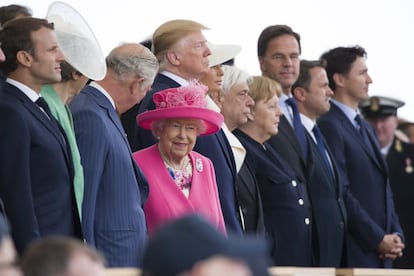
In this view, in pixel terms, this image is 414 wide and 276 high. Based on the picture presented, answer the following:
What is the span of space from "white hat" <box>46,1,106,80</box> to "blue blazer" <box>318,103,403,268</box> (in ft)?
8.29

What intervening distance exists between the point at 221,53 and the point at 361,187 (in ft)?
5.22

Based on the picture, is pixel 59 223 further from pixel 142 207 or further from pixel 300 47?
pixel 300 47

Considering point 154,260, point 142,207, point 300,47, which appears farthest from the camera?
point 300,47

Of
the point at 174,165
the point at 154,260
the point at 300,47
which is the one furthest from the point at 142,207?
the point at 154,260

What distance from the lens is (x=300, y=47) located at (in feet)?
28.7

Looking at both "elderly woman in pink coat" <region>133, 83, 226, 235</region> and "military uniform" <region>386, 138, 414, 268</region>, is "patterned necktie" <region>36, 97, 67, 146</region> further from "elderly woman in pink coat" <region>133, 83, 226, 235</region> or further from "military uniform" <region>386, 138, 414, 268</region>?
"military uniform" <region>386, 138, 414, 268</region>

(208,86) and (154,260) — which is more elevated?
(154,260)

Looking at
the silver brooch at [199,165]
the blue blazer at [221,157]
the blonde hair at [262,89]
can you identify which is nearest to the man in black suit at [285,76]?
the blonde hair at [262,89]

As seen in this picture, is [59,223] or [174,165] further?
[174,165]

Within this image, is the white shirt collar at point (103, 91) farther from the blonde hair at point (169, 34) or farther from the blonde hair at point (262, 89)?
the blonde hair at point (262, 89)

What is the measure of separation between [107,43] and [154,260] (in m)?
5.31

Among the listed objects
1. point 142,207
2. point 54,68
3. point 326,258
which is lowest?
point 326,258

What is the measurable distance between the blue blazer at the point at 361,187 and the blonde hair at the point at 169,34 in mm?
1732

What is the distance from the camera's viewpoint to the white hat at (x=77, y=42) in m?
6.13
